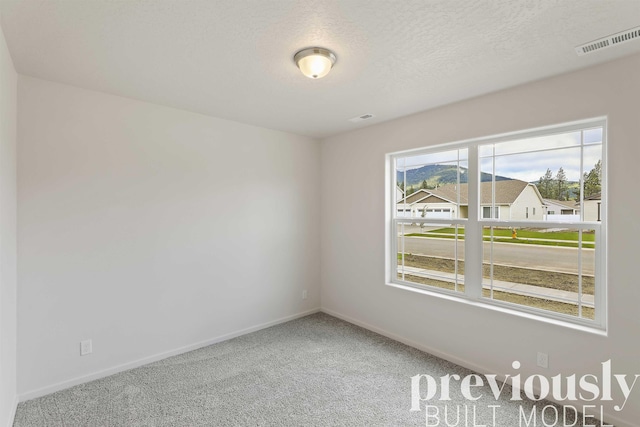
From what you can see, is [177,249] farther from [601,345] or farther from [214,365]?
[601,345]

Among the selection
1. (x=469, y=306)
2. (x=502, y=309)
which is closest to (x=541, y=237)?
(x=502, y=309)

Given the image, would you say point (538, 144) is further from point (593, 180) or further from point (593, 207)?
point (593, 207)

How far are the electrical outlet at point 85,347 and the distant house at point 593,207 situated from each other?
422cm

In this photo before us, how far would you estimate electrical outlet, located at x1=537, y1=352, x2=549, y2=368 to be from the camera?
2.39 m

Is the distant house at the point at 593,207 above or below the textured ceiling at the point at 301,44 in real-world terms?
below

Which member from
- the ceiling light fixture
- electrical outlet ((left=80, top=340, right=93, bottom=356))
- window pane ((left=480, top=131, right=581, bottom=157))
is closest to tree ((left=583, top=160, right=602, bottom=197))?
window pane ((left=480, top=131, right=581, bottom=157))

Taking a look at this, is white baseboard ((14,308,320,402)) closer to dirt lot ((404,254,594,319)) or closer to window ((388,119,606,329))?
window ((388,119,606,329))

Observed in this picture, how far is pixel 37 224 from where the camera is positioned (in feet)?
7.84

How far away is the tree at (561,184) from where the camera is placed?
2465 mm

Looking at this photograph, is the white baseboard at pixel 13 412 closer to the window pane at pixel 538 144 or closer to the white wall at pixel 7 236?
the white wall at pixel 7 236

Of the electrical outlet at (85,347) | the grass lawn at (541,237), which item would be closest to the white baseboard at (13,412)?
the electrical outlet at (85,347)

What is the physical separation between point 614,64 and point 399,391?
2.89 m

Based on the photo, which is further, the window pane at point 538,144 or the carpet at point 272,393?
the window pane at point 538,144

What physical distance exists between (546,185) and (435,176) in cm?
103
